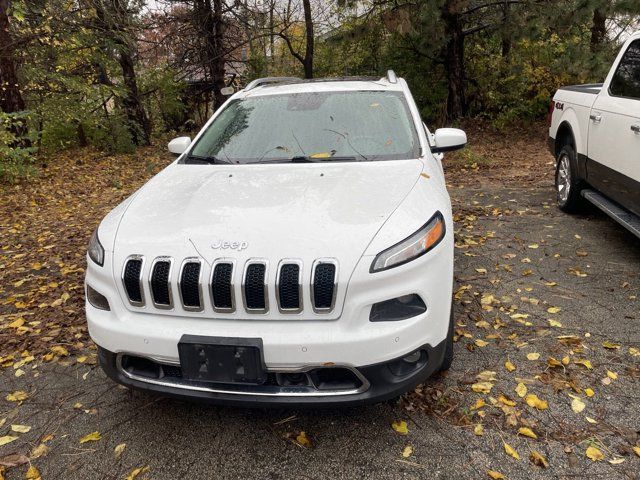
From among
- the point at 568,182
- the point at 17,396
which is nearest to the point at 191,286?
the point at 17,396

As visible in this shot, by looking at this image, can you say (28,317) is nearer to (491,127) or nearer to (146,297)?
(146,297)

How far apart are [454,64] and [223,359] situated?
12318 mm

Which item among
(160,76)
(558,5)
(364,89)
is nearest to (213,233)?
(364,89)

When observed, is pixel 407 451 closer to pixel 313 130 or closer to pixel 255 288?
pixel 255 288

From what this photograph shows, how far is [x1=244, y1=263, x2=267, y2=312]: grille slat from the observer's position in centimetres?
212

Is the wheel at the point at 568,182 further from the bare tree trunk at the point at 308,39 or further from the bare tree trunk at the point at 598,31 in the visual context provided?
the bare tree trunk at the point at 308,39

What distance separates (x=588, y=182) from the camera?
5109 millimetres

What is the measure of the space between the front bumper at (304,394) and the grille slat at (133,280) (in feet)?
0.97

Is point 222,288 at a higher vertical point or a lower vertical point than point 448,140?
lower

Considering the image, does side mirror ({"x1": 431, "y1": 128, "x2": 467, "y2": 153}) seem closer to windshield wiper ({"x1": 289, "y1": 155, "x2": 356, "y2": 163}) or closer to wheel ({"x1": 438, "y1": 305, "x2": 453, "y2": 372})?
windshield wiper ({"x1": 289, "y1": 155, "x2": 356, "y2": 163})

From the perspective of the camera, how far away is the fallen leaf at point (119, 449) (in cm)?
244

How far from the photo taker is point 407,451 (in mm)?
2365

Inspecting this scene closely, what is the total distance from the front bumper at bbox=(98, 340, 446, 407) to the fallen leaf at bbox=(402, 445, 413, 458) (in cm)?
34

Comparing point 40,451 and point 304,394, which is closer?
point 304,394
